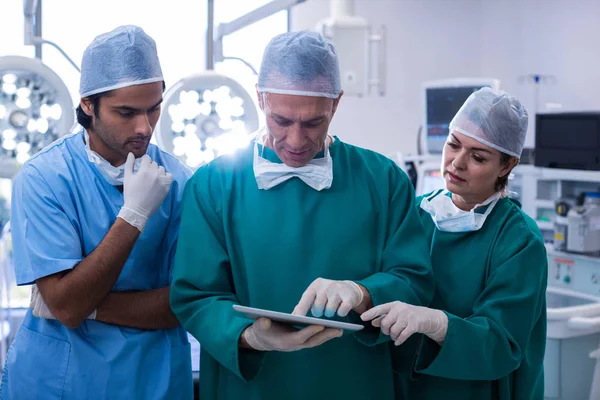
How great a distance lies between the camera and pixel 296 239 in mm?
1306

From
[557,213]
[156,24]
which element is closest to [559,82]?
[557,213]

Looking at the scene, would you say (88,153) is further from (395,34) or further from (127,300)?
(395,34)

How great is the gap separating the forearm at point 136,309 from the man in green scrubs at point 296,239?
13cm

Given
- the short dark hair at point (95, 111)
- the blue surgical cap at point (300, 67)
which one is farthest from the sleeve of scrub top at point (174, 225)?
the blue surgical cap at point (300, 67)

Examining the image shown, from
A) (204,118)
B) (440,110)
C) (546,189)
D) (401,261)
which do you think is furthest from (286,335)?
(440,110)

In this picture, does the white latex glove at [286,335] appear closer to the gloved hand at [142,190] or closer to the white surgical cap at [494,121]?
the gloved hand at [142,190]

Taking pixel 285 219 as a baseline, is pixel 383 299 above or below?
below

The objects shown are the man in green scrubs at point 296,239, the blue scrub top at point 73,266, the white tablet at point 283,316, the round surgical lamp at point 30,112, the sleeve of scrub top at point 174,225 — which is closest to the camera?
the white tablet at point 283,316

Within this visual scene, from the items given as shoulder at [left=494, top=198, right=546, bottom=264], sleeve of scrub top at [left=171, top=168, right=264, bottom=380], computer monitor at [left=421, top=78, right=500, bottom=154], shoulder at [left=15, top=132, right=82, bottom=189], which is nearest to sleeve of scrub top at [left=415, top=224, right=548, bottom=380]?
shoulder at [left=494, top=198, right=546, bottom=264]

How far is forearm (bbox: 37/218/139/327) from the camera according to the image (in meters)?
1.32

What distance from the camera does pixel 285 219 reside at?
4.32 feet

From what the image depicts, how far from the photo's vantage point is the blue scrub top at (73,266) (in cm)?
138

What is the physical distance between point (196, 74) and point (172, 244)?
69 centimetres

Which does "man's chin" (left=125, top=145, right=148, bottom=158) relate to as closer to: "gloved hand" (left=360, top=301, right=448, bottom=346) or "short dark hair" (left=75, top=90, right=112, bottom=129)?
"short dark hair" (left=75, top=90, right=112, bottom=129)
